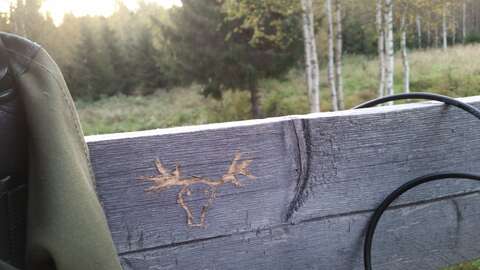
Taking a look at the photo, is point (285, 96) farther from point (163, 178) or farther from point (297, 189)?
point (163, 178)

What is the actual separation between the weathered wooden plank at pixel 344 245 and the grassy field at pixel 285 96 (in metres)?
18.4

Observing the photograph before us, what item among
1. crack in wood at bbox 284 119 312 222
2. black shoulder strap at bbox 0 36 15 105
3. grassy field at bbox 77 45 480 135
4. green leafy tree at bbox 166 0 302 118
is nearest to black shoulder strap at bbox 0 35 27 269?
black shoulder strap at bbox 0 36 15 105

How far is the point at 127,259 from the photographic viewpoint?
42.2 inches

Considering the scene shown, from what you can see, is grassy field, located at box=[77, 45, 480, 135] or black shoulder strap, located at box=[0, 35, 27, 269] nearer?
black shoulder strap, located at box=[0, 35, 27, 269]

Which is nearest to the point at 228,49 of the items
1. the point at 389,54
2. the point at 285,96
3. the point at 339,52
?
the point at 285,96

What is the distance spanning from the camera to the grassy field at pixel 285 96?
2052 cm

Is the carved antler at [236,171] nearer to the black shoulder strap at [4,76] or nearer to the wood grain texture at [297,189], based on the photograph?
the wood grain texture at [297,189]

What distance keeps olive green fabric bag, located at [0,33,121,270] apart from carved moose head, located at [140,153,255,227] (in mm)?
225

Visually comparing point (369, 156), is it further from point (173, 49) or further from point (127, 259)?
point (173, 49)

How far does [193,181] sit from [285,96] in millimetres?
23107

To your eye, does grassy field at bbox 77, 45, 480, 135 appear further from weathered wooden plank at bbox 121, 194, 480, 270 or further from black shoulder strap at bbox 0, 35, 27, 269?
black shoulder strap at bbox 0, 35, 27, 269

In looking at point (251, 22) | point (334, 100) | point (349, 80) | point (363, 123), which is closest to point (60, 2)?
point (251, 22)

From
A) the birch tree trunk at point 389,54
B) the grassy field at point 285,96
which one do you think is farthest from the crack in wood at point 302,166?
the grassy field at point 285,96

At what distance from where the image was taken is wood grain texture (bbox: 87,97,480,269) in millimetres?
1057
